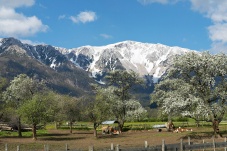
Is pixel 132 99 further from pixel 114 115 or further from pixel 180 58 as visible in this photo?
pixel 180 58

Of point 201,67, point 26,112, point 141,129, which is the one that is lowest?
point 141,129

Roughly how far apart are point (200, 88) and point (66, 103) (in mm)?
48792

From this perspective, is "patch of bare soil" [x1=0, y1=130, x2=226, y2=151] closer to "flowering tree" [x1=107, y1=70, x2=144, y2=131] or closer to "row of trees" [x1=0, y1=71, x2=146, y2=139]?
"row of trees" [x1=0, y1=71, x2=146, y2=139]

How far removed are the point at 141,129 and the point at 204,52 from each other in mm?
51068

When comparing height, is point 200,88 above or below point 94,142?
above

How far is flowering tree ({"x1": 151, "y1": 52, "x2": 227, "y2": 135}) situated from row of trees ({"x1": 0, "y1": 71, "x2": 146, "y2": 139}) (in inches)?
906

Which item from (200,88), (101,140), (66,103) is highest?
(200,88)

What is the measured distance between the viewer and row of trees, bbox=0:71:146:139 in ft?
227

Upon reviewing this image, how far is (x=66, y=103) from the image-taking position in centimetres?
9412

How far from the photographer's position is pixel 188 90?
2131 inches

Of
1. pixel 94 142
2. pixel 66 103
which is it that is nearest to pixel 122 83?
pixel 66 103

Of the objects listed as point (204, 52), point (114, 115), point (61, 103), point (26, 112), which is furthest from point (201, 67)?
point (61, 103)

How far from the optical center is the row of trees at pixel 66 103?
227 feet

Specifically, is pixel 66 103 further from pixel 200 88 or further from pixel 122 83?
pixel 200 88
